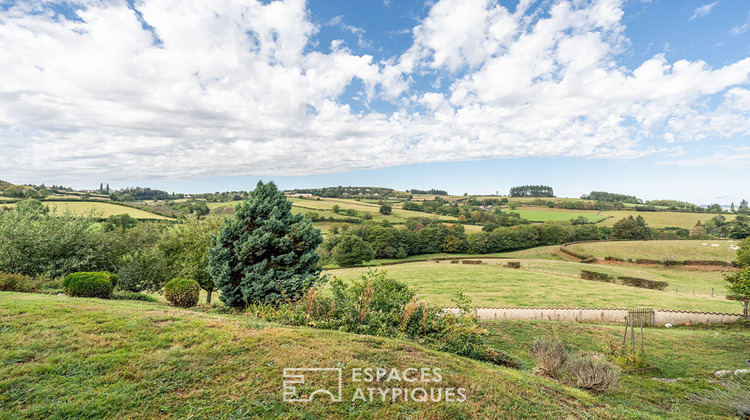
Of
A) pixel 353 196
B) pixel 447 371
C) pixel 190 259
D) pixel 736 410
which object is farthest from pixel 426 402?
pixel 353 196

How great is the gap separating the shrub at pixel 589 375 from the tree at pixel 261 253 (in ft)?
30.3

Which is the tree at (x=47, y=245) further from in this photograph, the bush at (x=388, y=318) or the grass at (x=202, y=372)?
the bush at (x=388, y=318)

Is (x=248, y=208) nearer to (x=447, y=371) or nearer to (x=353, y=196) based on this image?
(x=447, y=371)

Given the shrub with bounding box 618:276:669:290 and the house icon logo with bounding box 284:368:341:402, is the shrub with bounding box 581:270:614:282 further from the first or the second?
the house icon logo with bounding box 284:368:341:402

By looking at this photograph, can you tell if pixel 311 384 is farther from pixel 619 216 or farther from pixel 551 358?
pixel 619 216

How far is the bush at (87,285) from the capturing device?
11.6m

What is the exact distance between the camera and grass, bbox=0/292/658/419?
3990mm

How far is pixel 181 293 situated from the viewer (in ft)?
42.4

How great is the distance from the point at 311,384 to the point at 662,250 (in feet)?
197

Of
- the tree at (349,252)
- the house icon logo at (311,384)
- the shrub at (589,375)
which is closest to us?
the house icon logo at (311,384)

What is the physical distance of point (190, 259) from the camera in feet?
62.0

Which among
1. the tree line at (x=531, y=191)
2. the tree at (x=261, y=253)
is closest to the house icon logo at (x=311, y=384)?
the tree at (x=261, y=253)

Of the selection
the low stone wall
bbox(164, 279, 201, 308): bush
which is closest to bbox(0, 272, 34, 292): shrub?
bbox(164, 279, 201, 308): bush

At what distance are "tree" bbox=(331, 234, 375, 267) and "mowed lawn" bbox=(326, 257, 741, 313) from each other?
17.4m
